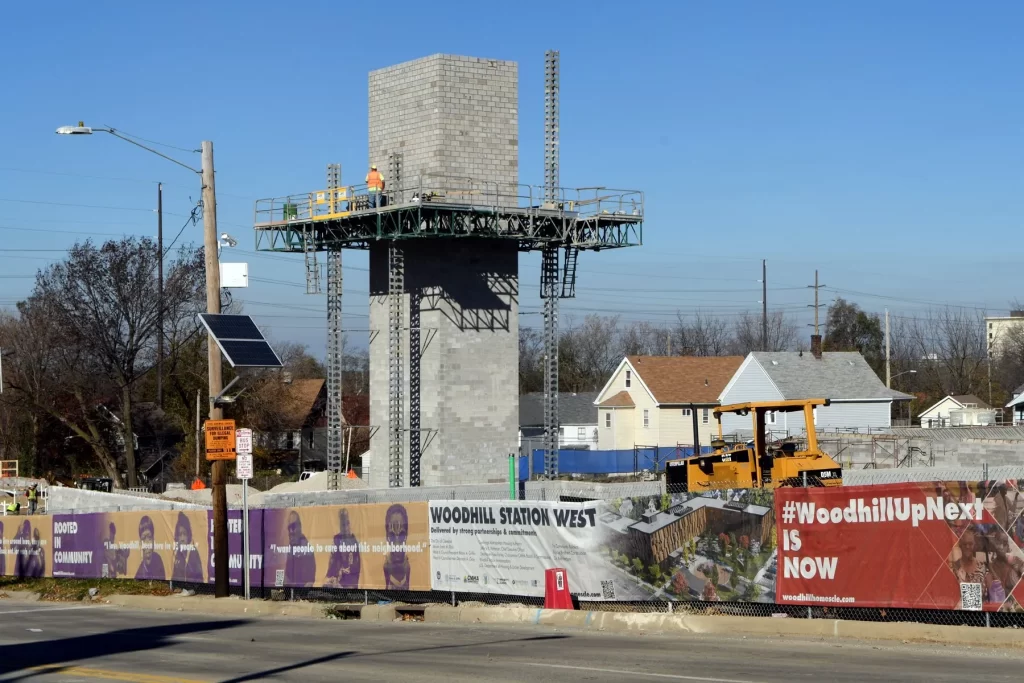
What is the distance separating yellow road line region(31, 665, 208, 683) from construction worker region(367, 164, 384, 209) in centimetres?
3367

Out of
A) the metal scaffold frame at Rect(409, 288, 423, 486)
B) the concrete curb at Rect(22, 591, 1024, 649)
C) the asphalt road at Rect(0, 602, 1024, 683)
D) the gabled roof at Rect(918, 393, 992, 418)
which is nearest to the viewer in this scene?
the asphalt road at Rect(0, 602, 1024, 683)

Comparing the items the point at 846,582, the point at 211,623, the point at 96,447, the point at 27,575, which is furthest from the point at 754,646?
the point at 96,447

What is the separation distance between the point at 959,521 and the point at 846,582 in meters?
1.87

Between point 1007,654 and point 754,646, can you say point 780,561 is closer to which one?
point 754,646

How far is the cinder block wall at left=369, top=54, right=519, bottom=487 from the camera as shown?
158ft

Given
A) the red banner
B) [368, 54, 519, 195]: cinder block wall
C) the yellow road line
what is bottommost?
the yellow road line

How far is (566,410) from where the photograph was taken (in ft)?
313

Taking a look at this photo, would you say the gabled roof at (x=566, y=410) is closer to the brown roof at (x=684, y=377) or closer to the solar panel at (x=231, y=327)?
the brown roof at (x=684, y=377)

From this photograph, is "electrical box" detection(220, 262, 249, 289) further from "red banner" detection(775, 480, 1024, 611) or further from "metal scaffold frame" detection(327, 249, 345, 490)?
"metal scaffold frame" detection(327, 249, 345, 490)

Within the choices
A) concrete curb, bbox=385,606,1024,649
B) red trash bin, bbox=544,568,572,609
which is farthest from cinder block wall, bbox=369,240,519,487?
red trash bin, bbox=544,568,572,609

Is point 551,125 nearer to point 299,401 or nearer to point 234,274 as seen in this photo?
point 234,274

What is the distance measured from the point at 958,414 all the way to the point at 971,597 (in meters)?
73.4

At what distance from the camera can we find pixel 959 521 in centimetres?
1581

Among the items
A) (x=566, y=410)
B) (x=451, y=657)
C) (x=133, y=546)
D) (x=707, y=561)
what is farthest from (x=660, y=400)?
(x=451, y=657)
